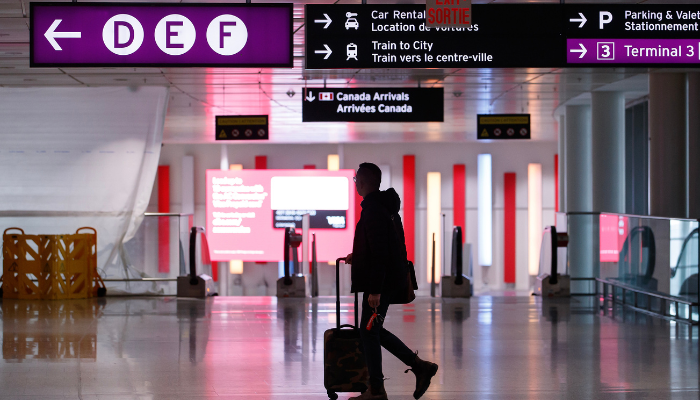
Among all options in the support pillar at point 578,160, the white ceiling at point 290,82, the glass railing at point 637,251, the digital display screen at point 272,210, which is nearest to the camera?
the glass railing at point 637,251

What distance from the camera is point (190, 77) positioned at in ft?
35.2

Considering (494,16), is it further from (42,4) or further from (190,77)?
(190,77)

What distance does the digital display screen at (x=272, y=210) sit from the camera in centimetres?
1997

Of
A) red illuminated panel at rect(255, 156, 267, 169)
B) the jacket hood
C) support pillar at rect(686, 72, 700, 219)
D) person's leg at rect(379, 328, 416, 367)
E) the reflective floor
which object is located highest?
red illuminated panel at rect(255, 156, 267, 169)

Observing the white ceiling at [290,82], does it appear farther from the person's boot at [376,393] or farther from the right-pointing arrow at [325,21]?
the person's boot at [376,393]

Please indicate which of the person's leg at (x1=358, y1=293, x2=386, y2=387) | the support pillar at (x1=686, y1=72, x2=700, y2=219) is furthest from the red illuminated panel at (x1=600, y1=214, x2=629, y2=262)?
the person's leg at (x1=358, y1=293, x2=386, y2=387)

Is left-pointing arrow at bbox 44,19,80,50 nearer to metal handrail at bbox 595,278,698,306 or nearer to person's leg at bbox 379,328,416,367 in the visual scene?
person's leg at bbox 379,328,416,367

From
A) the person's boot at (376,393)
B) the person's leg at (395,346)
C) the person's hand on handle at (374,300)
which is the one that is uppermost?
the person's hand on handle at (374,300)

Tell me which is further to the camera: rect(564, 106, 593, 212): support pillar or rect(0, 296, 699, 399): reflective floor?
rect(564, 106, 593, 212): support pillar

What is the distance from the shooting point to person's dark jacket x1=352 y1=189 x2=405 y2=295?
408cm

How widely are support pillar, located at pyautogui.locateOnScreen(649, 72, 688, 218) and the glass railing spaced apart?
2.84ft

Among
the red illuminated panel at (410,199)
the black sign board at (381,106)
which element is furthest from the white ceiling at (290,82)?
the red illuminated panel at (410,199)

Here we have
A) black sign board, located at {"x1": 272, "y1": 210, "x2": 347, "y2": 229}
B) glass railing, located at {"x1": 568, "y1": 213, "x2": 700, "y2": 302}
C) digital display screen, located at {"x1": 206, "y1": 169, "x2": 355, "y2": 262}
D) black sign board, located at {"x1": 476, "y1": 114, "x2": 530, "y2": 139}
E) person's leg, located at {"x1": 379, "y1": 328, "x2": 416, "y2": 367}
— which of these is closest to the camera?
person's leg, located at {"x1": 379, "y1": 328, "x2": 416, "y2": 367}

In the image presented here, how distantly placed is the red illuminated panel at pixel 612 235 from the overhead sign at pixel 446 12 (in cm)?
529
